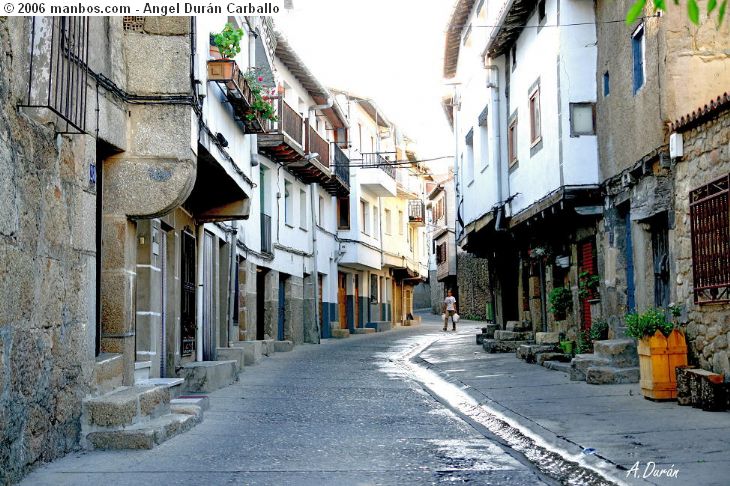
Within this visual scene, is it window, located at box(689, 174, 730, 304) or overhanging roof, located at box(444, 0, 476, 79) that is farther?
overhanging roof, located at box(444, 0, 476, 79)

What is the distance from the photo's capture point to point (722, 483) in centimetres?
527

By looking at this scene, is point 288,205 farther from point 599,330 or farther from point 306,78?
point 599,330

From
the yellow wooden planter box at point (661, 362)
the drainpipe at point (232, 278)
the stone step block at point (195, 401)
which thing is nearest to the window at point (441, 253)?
the drainpipe at point (232, 278)

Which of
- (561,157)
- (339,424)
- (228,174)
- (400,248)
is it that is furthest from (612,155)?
(400,248)

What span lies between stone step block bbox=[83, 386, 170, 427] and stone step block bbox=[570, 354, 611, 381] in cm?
643

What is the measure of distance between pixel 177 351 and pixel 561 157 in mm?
6535

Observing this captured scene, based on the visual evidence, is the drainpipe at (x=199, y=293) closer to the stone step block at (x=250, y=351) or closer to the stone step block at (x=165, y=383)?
the stone step block at (x=250, y=351)

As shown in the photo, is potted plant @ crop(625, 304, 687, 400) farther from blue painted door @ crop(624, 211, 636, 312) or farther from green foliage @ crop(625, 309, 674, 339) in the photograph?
blue painted door @ crop(624, 211, 636, 312)

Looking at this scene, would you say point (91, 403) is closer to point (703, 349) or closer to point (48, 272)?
point (48, 272)

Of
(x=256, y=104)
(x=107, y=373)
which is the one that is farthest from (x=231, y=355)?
(x=107, y=373)

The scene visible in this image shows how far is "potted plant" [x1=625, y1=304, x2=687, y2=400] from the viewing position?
31.6 feet

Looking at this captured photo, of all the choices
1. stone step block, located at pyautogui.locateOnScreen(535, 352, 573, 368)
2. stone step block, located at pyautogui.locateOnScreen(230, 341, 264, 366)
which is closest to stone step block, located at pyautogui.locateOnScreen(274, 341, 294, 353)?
stone step block, located at pyautogui.locateOnScreen(230, 341, 264, 366)

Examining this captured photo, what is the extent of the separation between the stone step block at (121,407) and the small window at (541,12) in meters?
10.4

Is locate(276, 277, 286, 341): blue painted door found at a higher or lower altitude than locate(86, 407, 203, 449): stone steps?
higher
